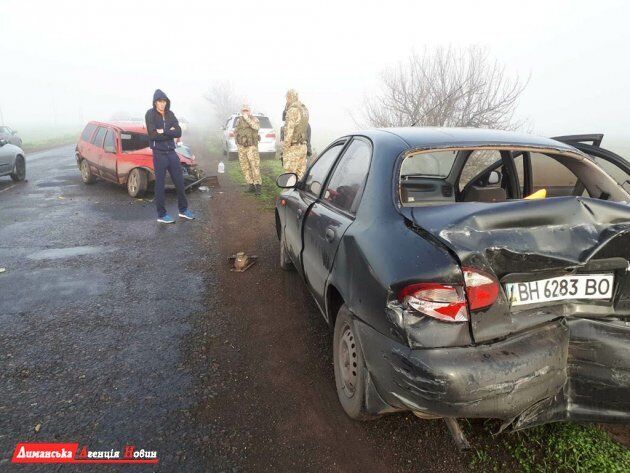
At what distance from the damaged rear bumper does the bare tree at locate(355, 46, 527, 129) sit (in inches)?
417

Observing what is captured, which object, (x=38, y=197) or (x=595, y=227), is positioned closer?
(x=595, y=227)

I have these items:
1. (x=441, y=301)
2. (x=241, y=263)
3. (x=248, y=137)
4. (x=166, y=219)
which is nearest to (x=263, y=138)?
(x=248, y=137)

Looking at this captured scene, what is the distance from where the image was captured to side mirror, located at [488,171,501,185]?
145 inches

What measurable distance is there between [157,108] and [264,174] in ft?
19.2

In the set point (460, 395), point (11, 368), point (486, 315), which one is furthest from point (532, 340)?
point (11, 368)

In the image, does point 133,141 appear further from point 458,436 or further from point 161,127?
point 458,436

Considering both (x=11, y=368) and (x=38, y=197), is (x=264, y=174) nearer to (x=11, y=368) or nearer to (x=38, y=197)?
(x=38, y=197)

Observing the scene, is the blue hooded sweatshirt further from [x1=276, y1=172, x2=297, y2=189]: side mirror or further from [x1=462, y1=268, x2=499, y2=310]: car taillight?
[x1=462, y1=268, x2=499, y2=310]: car taillight

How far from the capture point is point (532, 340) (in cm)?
169

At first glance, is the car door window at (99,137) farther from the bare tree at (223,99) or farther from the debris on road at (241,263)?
the bare tree at (223,99)

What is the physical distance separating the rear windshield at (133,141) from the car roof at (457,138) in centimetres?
754

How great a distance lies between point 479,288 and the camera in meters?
1.64

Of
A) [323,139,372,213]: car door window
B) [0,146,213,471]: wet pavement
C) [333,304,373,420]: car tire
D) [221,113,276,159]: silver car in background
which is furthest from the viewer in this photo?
[221,113,276,159]: silver car in background

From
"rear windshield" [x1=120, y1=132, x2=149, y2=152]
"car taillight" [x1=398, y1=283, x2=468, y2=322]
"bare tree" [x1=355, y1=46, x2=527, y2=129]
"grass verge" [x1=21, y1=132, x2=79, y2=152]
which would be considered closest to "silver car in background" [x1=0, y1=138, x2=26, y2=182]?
"rear windshield" [x1=120, y1=132, x2=149, y2=152]
